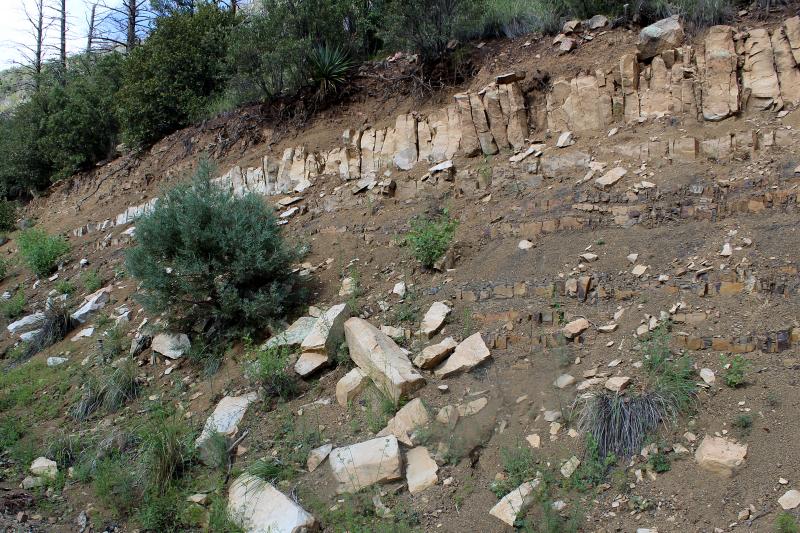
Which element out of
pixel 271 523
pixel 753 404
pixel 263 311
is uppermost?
pixel 263 311

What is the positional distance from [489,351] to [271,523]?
7.70 feet

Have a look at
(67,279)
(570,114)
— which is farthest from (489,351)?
(67,279)

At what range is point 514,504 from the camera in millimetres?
4348

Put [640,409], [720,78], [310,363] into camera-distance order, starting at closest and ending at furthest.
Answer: [640,409] < [310,363] < [720,78]

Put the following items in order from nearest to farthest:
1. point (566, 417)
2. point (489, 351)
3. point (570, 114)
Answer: point (566, 417) → point (489, 351) → point (570, 114)

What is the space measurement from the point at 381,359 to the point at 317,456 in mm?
1004

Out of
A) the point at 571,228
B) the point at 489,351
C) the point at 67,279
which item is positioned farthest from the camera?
the point at 67,279

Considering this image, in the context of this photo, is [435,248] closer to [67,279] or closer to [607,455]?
[607,455]

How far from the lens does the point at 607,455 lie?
4.50m

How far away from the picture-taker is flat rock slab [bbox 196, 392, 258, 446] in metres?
5.86

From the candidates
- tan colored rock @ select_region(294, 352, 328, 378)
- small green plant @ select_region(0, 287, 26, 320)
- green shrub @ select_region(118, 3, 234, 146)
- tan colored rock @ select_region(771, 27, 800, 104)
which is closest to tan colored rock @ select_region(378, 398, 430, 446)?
tan colored rock @ select_region(294, 352, 328, 378)

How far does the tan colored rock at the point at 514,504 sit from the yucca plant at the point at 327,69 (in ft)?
28.8

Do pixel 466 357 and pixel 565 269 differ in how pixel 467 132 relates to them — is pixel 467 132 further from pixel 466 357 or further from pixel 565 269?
pixel 466 357

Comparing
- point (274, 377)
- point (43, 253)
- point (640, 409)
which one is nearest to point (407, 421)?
point (274, 377)
